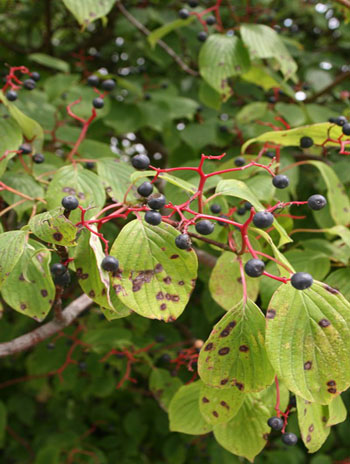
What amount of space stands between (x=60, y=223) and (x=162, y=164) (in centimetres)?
255

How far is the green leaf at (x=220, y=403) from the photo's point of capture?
49.8 inches

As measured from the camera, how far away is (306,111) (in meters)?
2.70

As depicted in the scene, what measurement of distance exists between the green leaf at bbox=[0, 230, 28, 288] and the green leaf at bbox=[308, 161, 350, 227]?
1.19 meters

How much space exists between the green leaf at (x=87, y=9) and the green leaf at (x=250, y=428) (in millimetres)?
1762

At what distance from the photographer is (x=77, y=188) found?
158cm

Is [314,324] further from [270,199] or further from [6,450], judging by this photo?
[6,450]

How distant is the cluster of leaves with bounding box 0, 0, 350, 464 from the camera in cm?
115

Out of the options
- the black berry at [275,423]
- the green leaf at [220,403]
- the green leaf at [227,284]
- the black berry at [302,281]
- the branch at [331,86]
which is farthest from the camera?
the branch at [331,86]

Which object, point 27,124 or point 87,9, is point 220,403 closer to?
point 27,124

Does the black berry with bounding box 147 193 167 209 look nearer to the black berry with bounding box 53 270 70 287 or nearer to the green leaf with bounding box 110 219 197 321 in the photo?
the green leaf with bounding box 110 219 197 321

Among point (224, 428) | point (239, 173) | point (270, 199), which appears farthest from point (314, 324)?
point (239, 173)

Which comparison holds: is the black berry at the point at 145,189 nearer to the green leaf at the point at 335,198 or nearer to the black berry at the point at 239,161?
the black berry at the point at 239,161

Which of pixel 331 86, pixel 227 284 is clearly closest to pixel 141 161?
pixel 227 284

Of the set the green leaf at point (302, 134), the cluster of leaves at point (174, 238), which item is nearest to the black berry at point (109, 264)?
the cluster of leaves at point (174, 238)
